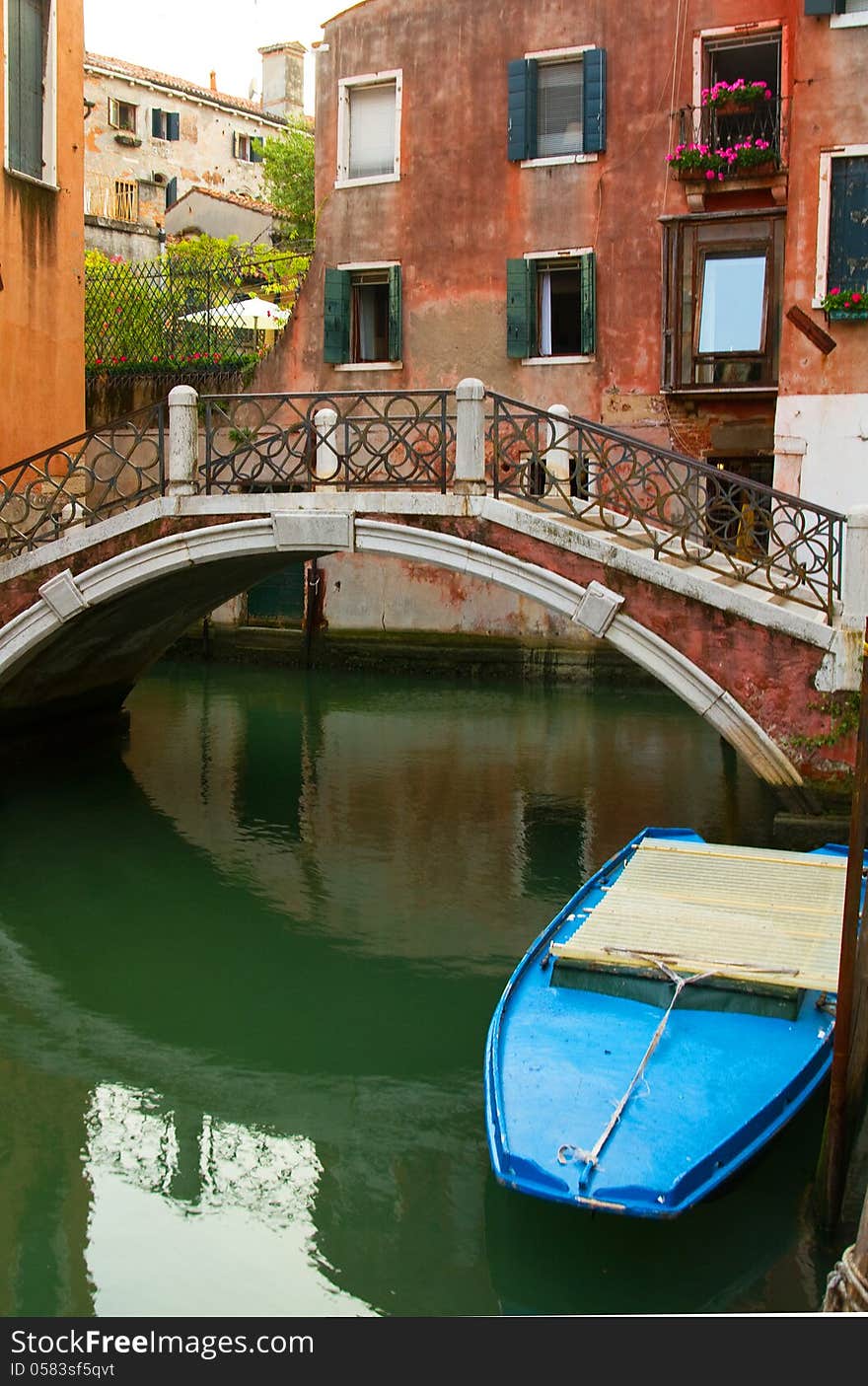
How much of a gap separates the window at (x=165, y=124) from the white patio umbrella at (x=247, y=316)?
432 inches

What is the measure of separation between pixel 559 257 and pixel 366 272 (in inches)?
103

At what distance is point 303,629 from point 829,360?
8.33 m

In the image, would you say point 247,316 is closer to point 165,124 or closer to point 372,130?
point 372,130

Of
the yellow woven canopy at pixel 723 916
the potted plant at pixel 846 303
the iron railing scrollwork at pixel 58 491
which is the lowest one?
the yellow woven canopy at pixel 723 916

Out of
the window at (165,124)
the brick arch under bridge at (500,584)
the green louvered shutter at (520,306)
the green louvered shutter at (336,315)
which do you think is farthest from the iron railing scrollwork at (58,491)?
the window at (165,124)

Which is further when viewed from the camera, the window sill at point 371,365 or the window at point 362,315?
the window sill at point 371,365

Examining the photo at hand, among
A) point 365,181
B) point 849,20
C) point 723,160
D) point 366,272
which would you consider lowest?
point 366,272

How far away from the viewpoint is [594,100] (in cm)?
1712

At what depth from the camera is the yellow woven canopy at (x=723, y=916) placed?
6.49 metres

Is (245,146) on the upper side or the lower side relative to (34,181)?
upper

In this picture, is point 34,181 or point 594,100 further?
point 594,100

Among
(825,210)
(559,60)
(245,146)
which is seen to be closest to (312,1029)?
(825,210)

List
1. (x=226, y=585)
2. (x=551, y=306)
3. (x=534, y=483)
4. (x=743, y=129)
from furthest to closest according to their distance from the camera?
(x=551, y=306) < (x=743, y=129) < (x=226, y=585) < (x=534, y=483)

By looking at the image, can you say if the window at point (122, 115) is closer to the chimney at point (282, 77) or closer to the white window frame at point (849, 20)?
the chimney at point (282, 77)
